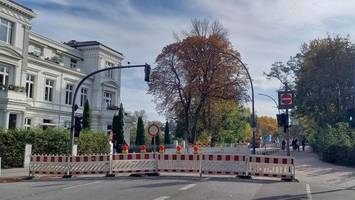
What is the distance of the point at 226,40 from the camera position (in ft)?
176

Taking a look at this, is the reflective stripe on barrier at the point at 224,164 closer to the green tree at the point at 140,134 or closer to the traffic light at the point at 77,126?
the traffic light at the point at 77,126

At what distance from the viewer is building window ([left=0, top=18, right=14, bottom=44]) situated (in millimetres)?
37844

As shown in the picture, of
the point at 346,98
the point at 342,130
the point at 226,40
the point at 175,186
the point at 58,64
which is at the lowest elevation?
the point at 175,186

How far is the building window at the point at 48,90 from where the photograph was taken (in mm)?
46844

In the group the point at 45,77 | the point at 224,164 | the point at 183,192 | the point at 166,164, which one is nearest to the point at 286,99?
the point at 224,164

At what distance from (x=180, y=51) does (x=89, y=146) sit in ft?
72.3

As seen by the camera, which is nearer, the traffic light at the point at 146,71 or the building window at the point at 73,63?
the traffic light at the point at 146,71

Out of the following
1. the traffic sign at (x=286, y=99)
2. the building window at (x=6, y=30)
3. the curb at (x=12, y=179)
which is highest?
the building window at (x=6, y=30)

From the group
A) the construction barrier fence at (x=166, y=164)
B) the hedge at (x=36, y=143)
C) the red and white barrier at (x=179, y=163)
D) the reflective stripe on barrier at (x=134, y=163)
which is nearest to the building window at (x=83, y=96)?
the hedge at (x=36, y=143)

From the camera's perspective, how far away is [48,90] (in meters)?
47.2

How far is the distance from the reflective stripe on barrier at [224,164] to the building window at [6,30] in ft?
82.7

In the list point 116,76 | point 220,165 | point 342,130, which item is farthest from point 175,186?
point 116,76

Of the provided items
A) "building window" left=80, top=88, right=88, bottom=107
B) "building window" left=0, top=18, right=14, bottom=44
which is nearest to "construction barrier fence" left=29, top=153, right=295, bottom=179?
"building window" left=0, top=18, right=14, bottom=44

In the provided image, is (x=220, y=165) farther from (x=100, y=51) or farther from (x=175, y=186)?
(x=100, y=51)
